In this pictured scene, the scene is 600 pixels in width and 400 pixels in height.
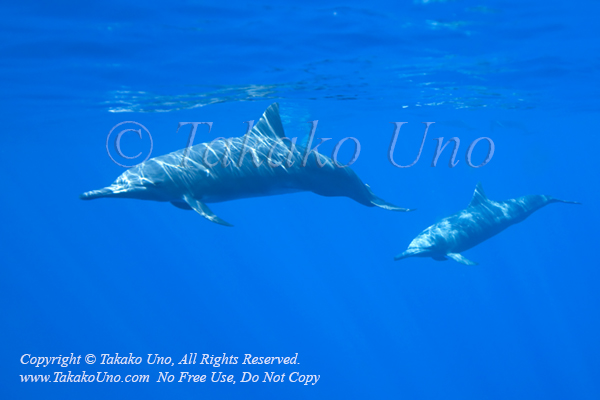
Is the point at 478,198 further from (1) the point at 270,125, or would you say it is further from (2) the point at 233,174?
(2) the point at 233,174

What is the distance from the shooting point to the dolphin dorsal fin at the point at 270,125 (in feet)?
27.7

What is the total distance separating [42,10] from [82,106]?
1194 centimetres

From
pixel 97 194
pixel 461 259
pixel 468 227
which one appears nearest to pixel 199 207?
pixel 97 194

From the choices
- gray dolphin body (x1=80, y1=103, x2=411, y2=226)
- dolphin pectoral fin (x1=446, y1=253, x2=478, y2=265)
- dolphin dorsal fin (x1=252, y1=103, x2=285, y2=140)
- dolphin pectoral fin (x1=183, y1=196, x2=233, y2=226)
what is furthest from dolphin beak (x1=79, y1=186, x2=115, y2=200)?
dolphin pectoral fin (x1=446, y1=253, x2=478, y2=265)

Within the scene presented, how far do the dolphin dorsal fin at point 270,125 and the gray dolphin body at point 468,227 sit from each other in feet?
18.2

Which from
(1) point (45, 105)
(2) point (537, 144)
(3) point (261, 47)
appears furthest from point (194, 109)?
(2) point (537, 144)

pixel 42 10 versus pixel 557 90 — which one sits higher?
pixel 557 90

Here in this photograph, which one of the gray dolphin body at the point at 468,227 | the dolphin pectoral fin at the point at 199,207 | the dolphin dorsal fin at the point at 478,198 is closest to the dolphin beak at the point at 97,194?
the dolphin pectoral fin at the point at 199,207

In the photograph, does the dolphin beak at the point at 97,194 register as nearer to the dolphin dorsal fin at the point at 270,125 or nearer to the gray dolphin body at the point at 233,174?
the gray dolphin body at the point at 233,174

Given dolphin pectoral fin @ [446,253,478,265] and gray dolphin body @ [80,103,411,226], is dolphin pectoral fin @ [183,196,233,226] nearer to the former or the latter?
gray dolphin body @ [80,103,411,226]

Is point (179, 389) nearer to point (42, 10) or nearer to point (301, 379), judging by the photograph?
point (301, 379)

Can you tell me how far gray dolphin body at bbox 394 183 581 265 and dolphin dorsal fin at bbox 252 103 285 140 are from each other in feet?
18.2

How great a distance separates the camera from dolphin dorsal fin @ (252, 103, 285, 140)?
844cm

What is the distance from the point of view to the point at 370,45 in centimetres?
1316
